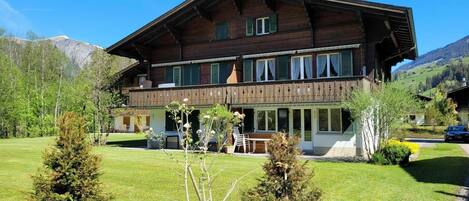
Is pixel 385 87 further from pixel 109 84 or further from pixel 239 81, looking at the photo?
pixel 109 84

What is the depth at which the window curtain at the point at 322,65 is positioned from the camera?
2073 centimetres

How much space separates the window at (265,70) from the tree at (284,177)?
16.8m

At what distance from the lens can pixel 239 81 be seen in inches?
905

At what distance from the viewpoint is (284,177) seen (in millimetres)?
5402

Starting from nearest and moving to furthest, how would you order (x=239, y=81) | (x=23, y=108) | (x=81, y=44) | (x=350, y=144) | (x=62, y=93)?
1. (x=350, y=144)
2. (x=239, y=81)
3. (x=23, y=108)
4. (x=62, y=93)
5. (x=81, y=44)

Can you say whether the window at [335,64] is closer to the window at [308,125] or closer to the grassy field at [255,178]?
the window at [308,125]

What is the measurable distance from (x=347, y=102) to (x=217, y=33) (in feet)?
32.5

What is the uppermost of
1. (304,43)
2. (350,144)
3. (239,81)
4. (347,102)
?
(304,43)

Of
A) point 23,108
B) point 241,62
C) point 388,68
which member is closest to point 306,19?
point 241,62

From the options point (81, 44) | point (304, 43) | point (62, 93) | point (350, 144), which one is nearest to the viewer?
point (350, 144)

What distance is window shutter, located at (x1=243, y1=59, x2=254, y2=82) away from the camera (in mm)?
22625

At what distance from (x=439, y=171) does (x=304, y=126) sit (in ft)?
25.8

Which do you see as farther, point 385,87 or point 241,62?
point 241,62

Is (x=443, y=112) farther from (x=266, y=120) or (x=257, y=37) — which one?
(x=257, y=37)
